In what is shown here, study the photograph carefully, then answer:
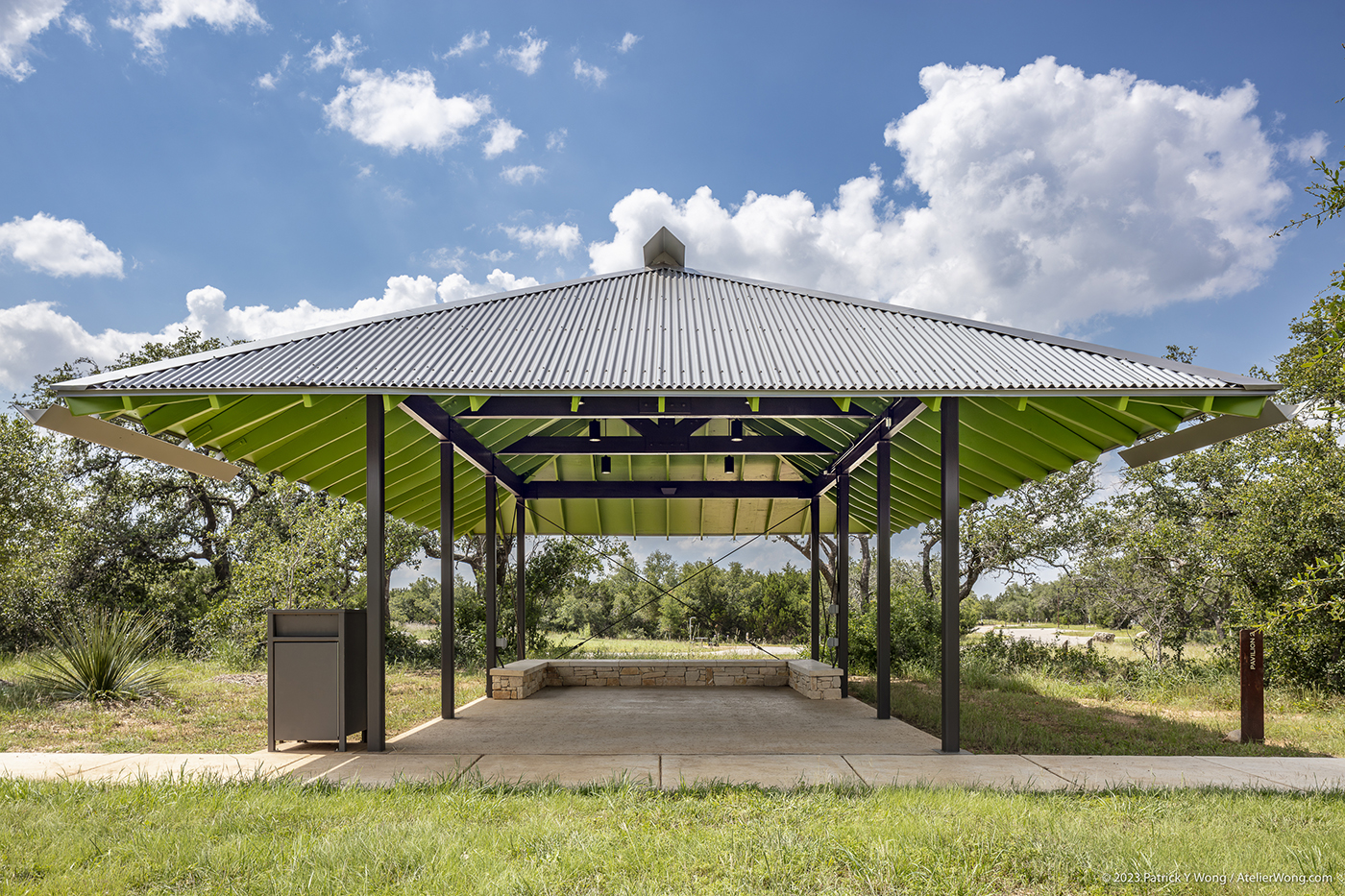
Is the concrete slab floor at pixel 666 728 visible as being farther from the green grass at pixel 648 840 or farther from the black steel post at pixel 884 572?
the green grass at pixel 648 840

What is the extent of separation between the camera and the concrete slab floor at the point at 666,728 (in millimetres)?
7598

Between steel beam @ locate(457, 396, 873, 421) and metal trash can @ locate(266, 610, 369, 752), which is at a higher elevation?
steel beam @ locate(457, 396, 873, 421)

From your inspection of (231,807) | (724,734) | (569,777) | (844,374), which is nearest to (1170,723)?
(724,734)

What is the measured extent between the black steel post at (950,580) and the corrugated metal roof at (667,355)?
58cm

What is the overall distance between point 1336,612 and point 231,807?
30.6ft

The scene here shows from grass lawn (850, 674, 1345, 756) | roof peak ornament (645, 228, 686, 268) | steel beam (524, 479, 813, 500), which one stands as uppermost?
roof peak ornament (645, 228, 686, 268)

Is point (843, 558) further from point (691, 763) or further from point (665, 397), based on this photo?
point (691, 763)

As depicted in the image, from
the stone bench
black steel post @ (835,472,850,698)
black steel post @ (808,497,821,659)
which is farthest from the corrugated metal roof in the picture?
the stone bench

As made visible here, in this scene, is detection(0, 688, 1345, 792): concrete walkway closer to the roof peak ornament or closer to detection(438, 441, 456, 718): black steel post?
detection(438, 441, 456, 718): black steel post

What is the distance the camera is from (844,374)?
705cm

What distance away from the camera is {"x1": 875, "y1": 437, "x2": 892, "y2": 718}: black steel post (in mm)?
9086

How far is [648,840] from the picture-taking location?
4.37 meters

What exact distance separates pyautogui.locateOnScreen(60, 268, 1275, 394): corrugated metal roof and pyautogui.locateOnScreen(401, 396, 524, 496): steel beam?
73cm

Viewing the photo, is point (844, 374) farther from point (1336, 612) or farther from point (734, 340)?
point (1336, 612)
